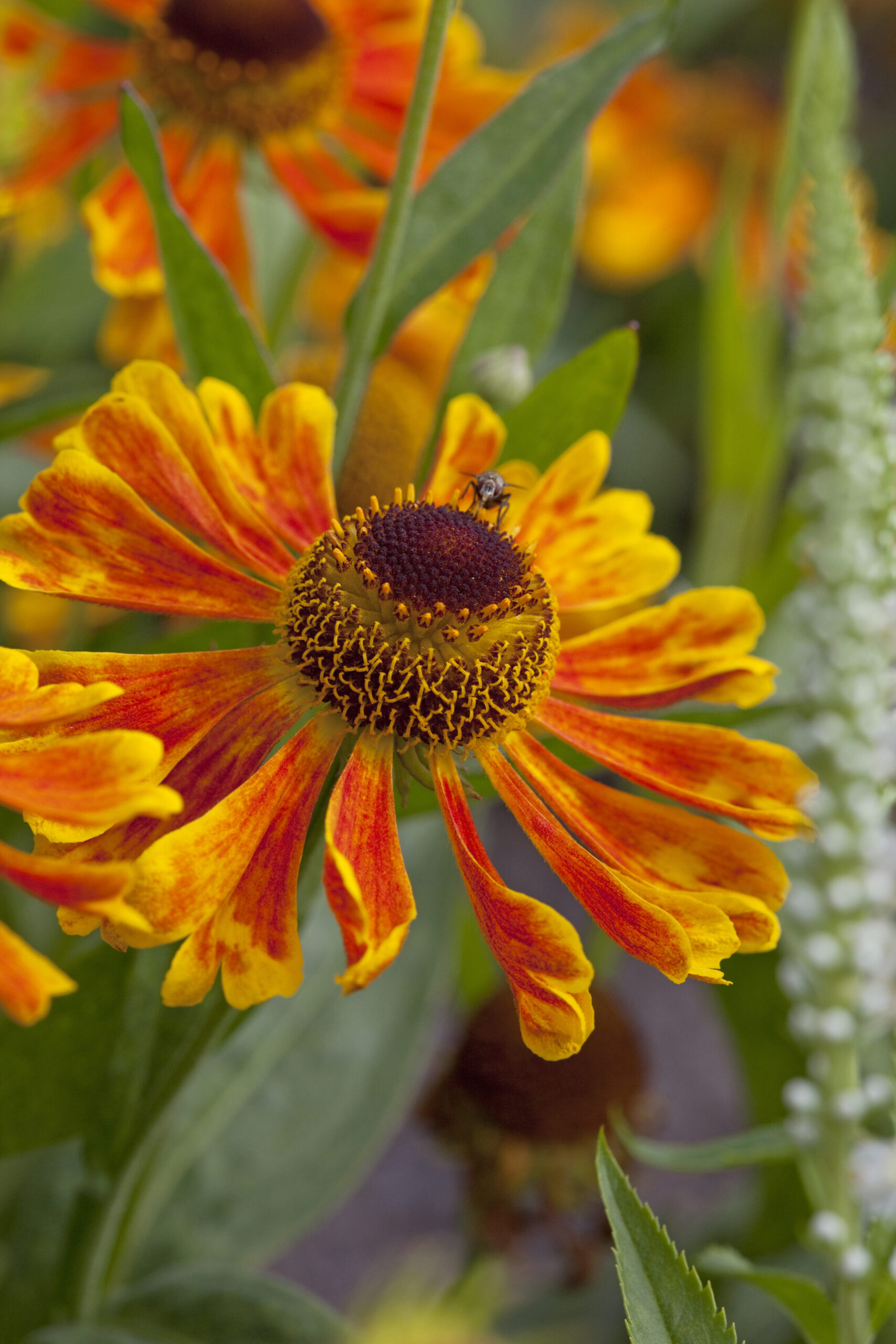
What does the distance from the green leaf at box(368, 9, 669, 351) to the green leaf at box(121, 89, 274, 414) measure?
1.8 inches

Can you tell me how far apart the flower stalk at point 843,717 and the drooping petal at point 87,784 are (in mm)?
153

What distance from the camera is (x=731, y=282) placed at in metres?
0.90

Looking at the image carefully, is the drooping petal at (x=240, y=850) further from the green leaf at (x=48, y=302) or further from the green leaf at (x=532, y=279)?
the green leaf at (x=48, y=302)

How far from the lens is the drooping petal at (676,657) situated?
48 cm

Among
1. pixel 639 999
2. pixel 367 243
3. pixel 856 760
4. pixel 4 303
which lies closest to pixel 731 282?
pixel 367 243

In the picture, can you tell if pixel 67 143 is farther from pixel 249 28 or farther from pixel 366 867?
pixel 366 867

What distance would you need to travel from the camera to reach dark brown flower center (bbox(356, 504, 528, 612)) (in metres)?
0.45

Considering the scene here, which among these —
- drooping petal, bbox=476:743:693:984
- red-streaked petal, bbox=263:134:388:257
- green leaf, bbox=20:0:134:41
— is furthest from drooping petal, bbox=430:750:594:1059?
green leaf, bbox=20:0:134:41

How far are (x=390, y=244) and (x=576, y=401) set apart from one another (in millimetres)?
109

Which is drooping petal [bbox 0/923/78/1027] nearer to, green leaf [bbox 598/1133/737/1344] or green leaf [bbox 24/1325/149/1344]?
green leaf [bbox 598/1133/737/1344]

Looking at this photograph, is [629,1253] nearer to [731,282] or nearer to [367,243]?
[367,243]

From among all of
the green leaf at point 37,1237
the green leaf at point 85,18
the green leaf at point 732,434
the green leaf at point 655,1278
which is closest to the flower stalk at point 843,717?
the green leaf at point 655,1278

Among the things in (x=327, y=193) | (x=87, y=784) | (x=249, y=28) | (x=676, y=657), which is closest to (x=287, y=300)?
(x=327, y=193)

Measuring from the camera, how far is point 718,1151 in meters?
0.52
